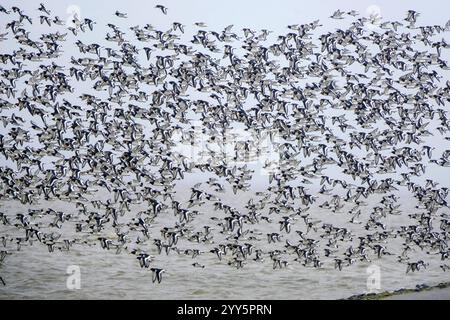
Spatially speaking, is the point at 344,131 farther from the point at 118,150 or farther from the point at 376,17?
the point at 118,150

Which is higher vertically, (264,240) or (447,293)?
(264,240)

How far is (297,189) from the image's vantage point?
24.5 feet

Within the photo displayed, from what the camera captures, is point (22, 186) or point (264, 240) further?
point (264, 240)

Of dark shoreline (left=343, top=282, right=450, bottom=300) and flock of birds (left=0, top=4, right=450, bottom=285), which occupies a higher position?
flock of birds (left=0, top=4, right=450, bottom=285)

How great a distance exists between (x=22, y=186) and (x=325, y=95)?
4393 millimetres

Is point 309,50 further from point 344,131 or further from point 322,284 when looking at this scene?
point 322,284

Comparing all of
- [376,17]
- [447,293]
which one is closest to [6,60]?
[376,17]

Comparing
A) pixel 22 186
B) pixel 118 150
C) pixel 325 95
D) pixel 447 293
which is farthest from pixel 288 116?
pixel 22 186

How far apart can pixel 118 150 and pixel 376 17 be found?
4051mm

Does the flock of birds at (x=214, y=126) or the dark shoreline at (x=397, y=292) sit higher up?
the flock of birds at (x=214, y=126)
